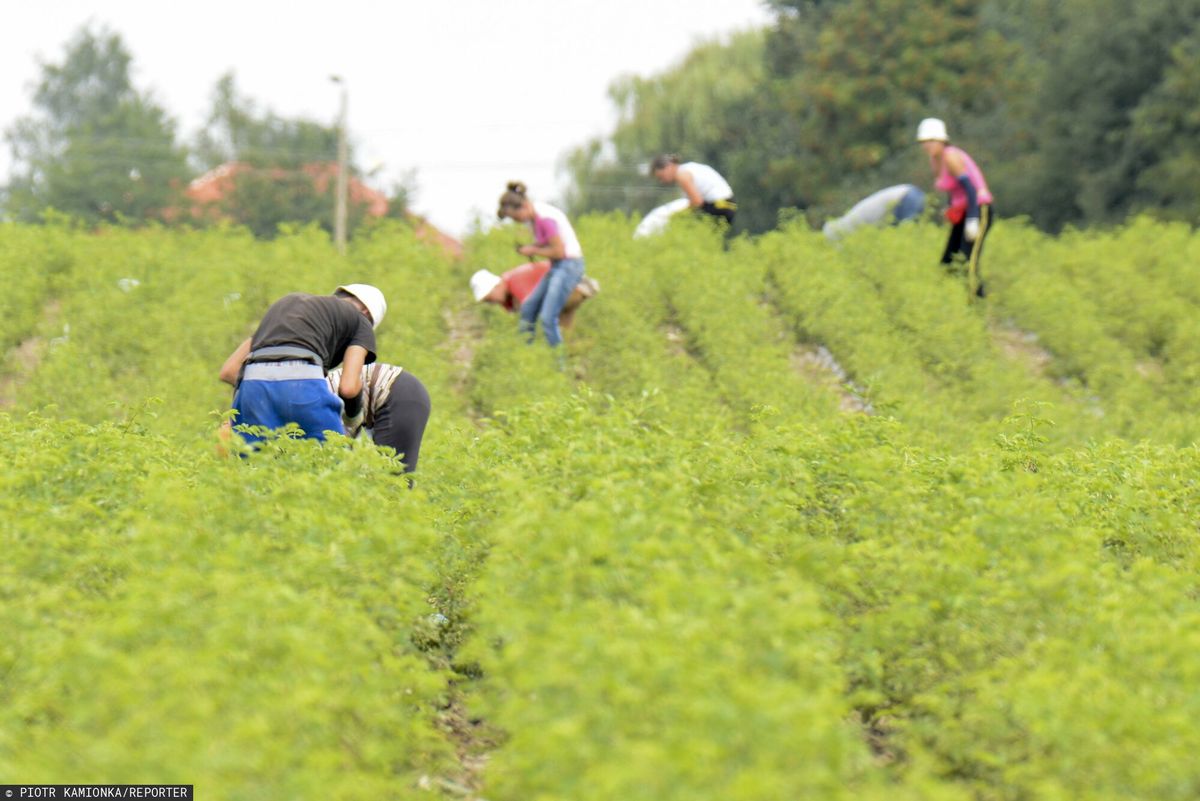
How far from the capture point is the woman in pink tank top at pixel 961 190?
1506 centimetres

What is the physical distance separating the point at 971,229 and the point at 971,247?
626mm

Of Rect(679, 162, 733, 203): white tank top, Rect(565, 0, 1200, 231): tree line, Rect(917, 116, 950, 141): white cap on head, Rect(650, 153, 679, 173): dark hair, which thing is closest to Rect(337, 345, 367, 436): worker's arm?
Rect(650, 153, 679, 173): dark hair

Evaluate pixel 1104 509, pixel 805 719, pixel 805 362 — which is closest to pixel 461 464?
pixel 1104 509

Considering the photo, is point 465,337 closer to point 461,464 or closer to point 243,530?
point 461,464

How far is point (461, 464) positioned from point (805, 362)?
298 inches

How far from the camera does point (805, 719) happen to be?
4.15 metres

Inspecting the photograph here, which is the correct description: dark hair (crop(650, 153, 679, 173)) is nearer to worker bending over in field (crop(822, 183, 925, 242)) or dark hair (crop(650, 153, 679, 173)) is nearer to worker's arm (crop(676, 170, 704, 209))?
worker's arm (crop(676, 170, 704, 209))

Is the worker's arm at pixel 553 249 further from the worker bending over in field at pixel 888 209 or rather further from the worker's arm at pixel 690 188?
the worker bending over in field at pixel 888 209

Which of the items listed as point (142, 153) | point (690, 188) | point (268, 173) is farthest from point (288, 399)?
point (142, 153)

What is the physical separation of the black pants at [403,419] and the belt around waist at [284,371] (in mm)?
622

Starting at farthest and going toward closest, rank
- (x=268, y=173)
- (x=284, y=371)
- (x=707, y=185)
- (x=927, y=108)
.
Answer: (x=268, y=173), (x=927, y=108), (x=707, y=185), (x=284, y=371)

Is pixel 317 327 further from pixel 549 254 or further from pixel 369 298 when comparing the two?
pixel 549 254

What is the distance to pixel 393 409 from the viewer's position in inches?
322

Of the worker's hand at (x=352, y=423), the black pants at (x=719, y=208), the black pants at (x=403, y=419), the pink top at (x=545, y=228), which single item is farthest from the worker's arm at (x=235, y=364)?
the black pants at (x=719, y=208)
